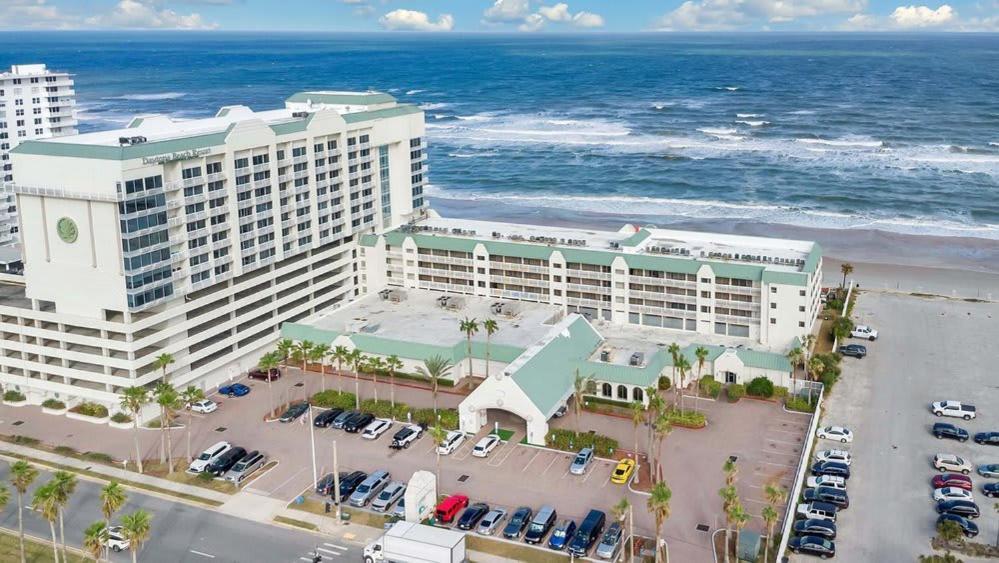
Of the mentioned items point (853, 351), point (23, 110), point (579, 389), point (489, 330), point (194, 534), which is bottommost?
point (194, 534)

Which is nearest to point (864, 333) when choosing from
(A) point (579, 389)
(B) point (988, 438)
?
(B) point (988, 438)

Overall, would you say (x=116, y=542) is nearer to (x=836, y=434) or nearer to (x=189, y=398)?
(x=189, y=398)

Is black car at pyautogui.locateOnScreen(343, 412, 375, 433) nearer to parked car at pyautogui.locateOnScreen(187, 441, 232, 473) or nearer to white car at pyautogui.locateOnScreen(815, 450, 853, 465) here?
parked car at pyautogui.locateOnScreen(187, 441, 232, 473)

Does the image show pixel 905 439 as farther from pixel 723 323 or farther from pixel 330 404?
pixel 330 404

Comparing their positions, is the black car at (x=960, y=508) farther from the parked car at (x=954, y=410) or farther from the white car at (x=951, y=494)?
the parked car at (x=954, y=410)

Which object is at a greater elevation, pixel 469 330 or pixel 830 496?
pixel 469 330

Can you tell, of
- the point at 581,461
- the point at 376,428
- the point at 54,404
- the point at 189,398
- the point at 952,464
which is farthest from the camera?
the point at 54,404

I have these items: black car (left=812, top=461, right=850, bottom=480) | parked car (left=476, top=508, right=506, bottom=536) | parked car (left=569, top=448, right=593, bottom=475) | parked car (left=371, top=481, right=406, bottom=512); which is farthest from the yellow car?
parked car (left=371, top=481, right=406, bottom=512)
